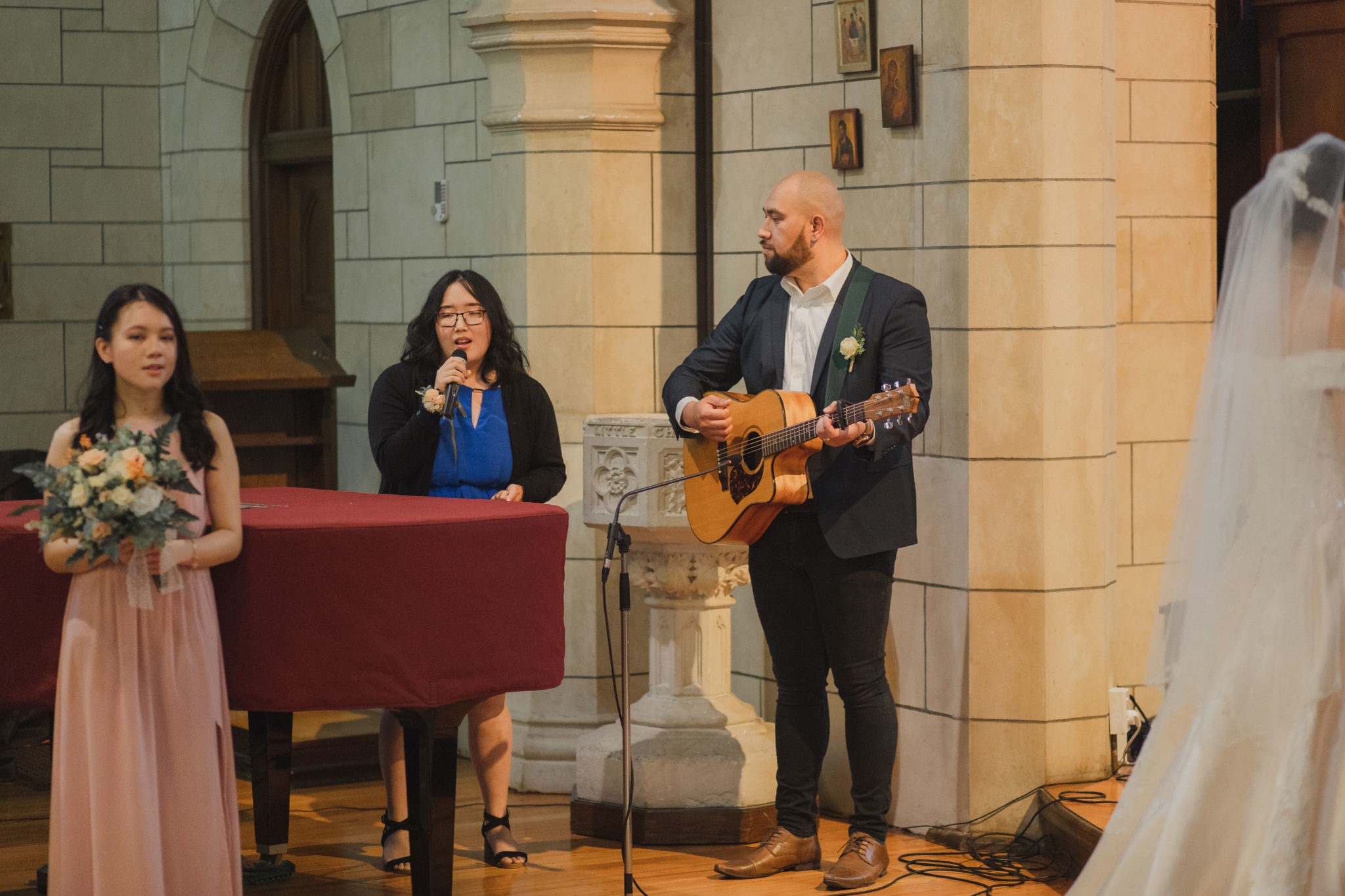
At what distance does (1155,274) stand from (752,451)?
161cm

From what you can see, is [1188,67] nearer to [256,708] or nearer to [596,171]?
[596,171]

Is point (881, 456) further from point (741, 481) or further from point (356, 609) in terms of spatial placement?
point (356, 609)

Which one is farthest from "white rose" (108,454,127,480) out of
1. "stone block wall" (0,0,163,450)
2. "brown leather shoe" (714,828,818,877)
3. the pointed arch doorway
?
"stone block wall" (0,0,163,450)

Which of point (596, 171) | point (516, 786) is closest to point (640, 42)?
point (596, 171)

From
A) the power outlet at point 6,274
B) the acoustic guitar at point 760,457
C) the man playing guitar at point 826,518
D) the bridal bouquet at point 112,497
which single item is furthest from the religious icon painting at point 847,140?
the power outlet at point 6,274

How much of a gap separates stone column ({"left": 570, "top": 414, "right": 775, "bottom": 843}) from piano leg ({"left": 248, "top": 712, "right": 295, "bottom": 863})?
2.98 feet

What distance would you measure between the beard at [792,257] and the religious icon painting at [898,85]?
30.2 inches

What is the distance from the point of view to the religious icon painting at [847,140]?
5141 mm

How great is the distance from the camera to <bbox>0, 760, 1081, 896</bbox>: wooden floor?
14.6ft

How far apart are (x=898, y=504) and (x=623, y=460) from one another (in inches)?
38.7

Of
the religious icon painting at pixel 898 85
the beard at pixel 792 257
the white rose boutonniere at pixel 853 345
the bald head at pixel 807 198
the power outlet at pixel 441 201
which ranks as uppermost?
the religious icon painting at pixel 898 85

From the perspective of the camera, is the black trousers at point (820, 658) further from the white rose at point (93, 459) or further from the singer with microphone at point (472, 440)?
the white rose at point (93, 459)

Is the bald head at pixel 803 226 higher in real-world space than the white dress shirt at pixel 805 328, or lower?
higher

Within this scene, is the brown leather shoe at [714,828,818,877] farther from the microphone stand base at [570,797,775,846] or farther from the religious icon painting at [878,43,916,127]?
the religious icon painting at [878,43,916,127]
